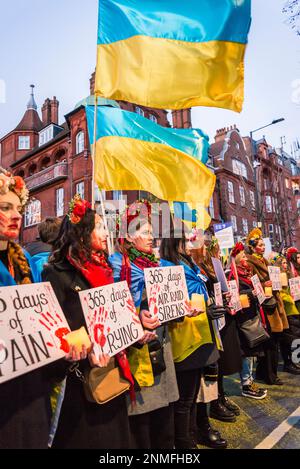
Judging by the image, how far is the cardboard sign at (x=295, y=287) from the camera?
6636 mm

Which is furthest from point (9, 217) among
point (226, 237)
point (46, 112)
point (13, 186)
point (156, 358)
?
point (46, 112)

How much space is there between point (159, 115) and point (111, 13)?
76.6 feet

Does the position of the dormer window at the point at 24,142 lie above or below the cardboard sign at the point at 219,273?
above

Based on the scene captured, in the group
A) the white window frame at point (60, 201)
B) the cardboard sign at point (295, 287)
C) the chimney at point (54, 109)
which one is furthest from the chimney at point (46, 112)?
the cardboard sign at point (295, 287)

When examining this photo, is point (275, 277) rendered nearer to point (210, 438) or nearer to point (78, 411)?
point (210, 438)

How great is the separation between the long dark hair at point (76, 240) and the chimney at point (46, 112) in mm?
34880

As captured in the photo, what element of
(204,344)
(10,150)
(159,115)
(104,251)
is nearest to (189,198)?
(204,344)

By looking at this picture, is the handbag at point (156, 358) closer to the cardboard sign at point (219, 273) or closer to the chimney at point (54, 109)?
the cardboard sign at point (219, 273)

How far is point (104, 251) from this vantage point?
2568 mm

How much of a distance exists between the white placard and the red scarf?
2.28 metres

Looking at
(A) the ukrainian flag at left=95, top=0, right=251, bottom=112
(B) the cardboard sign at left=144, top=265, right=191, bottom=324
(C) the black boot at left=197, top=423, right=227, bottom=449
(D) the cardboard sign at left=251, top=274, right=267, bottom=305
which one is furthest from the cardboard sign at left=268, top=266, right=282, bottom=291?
(B) the cardboard sign at left=144, top=265, right=191, bottom=324

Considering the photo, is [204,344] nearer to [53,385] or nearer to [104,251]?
[104,251]

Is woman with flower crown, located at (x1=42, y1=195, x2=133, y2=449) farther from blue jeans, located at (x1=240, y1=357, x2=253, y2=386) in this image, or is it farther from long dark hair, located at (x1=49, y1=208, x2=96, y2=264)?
blue jeans, located at (x1=240, y1=357, x2=253, y2=386)

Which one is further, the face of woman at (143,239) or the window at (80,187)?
the window at (80,187)
